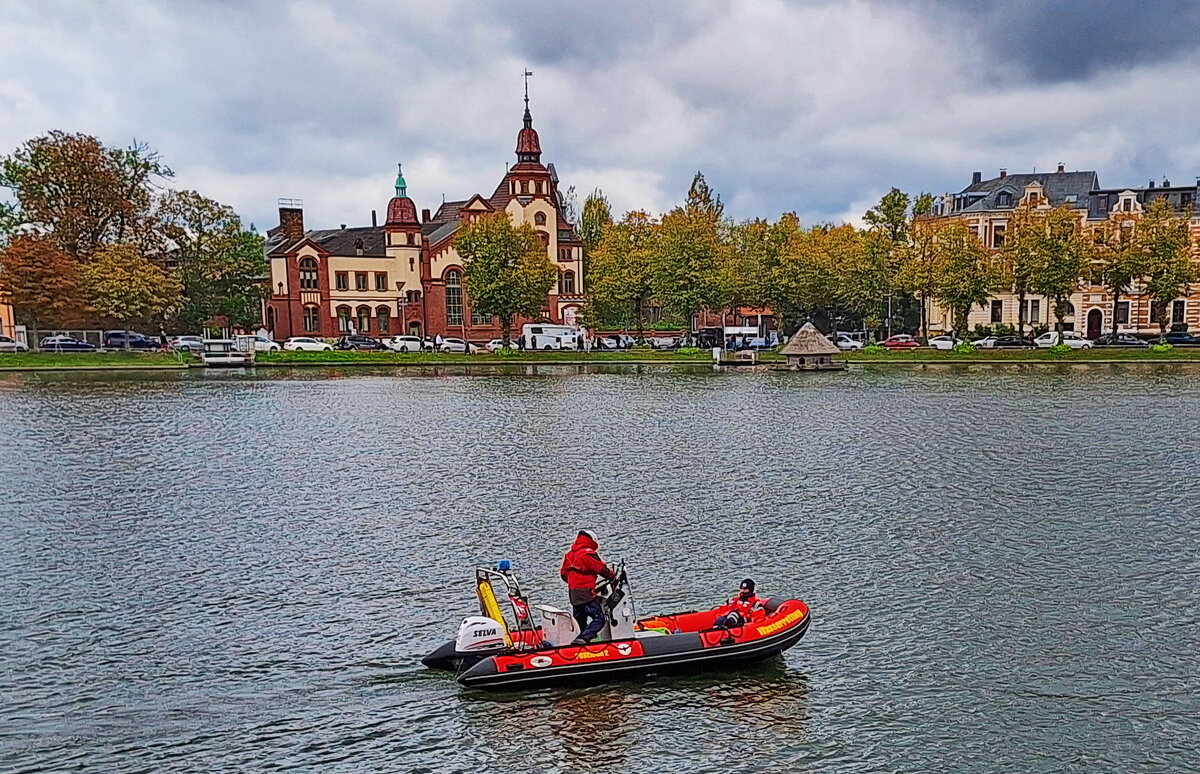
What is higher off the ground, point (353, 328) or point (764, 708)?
point (353, 328)

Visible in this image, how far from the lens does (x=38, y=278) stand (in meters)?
82.6

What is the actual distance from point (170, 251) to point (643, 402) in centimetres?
6488

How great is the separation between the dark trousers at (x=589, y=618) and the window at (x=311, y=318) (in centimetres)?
9716

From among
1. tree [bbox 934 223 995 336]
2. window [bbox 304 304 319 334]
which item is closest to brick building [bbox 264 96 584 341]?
window [bbox 304 304 319 334]

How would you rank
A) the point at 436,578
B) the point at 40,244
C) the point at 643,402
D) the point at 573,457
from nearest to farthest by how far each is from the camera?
the point at 436,578, the point at 573,457, the point at 643,402, the point at 40,244

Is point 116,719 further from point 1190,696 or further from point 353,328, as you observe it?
point 353,328

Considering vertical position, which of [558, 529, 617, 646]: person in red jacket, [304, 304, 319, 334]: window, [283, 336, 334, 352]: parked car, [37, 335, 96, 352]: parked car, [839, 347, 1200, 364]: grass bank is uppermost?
[304, 304, 319, 334]: window

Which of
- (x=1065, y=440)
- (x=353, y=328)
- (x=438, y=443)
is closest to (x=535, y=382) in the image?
(x=438, y=443)

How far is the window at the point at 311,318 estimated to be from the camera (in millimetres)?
107188

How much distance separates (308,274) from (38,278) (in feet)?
96.9

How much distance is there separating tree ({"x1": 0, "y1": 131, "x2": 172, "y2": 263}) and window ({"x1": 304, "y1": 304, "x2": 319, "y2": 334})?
64.6 ft

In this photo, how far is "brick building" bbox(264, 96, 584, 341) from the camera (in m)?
106

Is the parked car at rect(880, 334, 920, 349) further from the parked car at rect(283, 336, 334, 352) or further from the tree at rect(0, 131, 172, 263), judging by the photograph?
the tree at rect(0, 131, 172, 263)

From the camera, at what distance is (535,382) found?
227 ft
